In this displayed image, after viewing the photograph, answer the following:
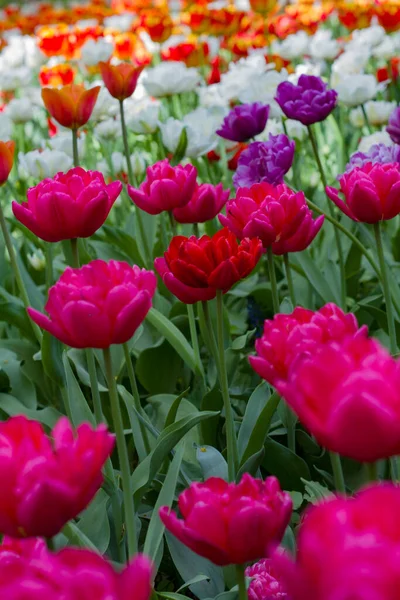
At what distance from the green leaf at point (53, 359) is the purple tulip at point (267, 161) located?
1.47 feet

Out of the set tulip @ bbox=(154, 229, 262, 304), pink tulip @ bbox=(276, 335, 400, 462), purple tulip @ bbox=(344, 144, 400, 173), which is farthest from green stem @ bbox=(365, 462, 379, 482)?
purple tulip @ bbox=(344, 144, 400, 173)

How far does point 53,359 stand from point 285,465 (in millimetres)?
452

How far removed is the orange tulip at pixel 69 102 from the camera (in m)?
1.79

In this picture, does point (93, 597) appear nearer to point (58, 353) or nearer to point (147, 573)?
point (147, 573)

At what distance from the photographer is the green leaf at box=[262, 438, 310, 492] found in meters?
1.44

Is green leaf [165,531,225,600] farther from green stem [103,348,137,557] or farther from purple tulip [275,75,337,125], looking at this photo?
purple tulip [275,75,337,125]

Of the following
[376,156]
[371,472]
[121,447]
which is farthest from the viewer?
[376,156]

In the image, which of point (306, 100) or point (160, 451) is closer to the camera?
point (160, 451)

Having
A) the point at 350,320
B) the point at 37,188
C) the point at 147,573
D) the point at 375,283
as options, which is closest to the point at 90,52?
the point at 375,283

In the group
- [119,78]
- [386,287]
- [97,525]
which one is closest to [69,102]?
[119,78]

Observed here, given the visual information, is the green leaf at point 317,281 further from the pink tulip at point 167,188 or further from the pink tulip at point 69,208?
the pink tulip at point 69,208

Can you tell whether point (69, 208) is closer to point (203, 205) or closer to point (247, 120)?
point (203, 205)

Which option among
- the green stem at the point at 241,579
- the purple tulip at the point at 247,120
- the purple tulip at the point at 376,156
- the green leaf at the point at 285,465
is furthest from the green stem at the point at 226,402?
the purple tulip at the point at 247,120

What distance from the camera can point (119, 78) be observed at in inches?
78.0
